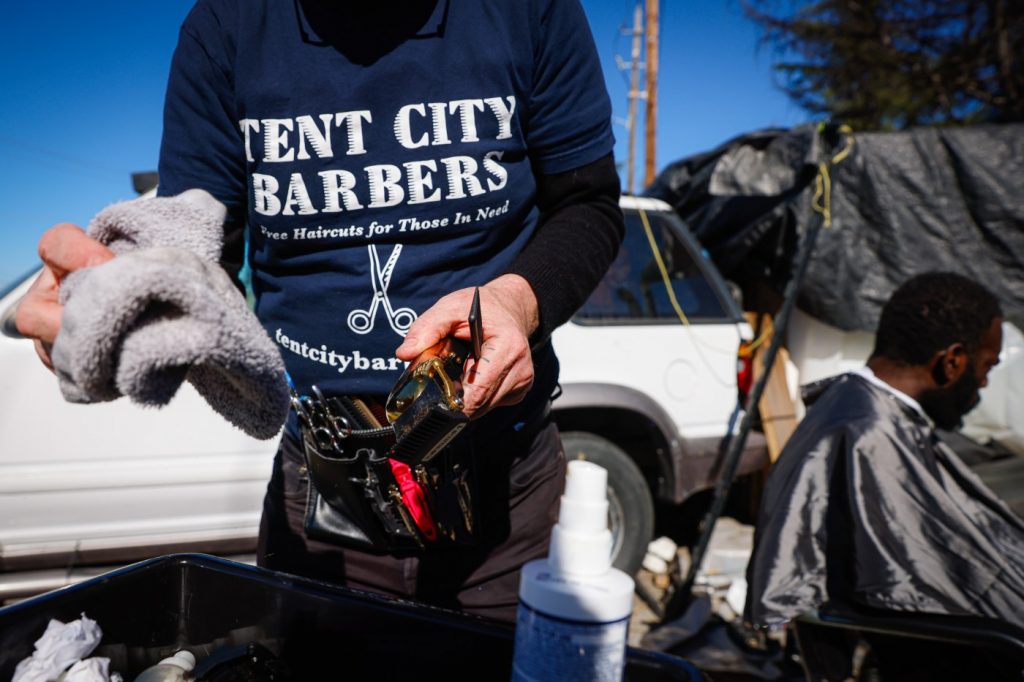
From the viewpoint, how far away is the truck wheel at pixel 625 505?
3537 mm

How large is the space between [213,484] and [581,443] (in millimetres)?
1723

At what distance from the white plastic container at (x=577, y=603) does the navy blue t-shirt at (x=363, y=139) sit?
435mm

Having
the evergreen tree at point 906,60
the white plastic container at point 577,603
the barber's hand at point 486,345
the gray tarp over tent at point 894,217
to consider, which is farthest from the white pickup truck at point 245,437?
the evergreen tree at point 906,60

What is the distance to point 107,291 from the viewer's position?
56cm

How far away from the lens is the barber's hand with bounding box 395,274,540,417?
72cm

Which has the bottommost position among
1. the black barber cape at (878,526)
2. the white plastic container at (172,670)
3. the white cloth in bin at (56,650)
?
the black barber cape at (878,526)

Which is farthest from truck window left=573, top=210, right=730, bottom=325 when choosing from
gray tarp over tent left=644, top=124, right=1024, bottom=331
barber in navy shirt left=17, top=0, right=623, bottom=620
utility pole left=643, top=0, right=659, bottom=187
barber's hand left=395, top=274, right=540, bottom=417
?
utility pole left=643, top=0, right=659, bottom=187

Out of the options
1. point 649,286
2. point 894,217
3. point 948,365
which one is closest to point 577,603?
point 948,365

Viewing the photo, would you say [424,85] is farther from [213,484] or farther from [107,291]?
[213,484]

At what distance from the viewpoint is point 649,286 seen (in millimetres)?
3824

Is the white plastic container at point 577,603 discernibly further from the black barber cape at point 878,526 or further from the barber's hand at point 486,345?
the black barber cape at point 878,526

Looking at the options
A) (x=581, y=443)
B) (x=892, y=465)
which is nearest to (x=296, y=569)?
(x=892, y=465)

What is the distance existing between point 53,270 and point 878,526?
217cm

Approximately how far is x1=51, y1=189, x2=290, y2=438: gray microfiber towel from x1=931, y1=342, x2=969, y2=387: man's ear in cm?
232
